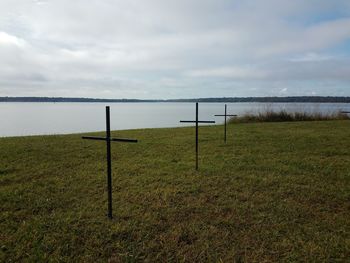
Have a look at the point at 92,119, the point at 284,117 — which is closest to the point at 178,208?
the point at 284,117

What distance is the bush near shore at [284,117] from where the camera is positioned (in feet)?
47.6

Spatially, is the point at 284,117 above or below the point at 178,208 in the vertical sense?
above

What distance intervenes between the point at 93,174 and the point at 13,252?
231cm

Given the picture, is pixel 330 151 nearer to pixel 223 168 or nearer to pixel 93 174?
pixel 223 168

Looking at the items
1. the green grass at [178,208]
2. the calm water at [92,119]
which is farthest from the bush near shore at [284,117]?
the green grass at [178,208]

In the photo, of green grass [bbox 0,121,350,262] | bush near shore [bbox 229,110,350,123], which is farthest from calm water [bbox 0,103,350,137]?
green grass [bbox 0,121,350,262]

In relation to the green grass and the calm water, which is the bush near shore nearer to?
the calm water

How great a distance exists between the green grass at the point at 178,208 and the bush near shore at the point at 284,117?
334 inches

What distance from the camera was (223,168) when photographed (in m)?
4.96

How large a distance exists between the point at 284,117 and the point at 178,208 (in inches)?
513

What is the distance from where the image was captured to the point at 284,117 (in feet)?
48.2

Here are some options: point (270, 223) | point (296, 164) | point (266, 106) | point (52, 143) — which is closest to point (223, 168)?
point (296, 164)

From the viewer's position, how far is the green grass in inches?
96.9

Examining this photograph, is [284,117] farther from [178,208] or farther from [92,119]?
[92,119]
